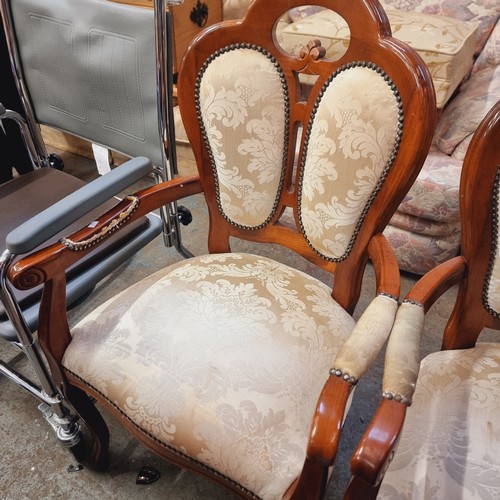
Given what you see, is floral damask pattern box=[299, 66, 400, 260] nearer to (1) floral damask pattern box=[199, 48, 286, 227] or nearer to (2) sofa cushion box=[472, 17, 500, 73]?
(1) floral damask pattern box=[199, 48, 286, 227]

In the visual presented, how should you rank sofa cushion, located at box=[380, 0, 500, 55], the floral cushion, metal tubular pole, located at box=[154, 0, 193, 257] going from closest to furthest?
metal tubular pole, located at box=[154, 0, 193, 257] < the floral cushion < sofa cushion, located at box=[380, 0, 500, 55]

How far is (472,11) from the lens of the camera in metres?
1.43

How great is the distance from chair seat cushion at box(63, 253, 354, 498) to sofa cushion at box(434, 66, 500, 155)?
779mm

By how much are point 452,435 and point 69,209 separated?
660 mm

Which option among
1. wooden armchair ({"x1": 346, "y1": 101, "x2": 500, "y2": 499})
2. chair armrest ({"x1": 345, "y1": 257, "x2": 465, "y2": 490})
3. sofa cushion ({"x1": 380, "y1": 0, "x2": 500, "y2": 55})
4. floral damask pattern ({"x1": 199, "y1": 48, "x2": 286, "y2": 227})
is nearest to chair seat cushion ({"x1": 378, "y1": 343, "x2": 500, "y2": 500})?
wooden armchair ({"x1": 346, "y1": 101, "x2": 500, "y2": 499})

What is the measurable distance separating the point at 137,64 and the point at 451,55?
877 millimetres

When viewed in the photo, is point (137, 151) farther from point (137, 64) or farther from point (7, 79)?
point (7, 79)

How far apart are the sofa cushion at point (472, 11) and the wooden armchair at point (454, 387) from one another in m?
1.11

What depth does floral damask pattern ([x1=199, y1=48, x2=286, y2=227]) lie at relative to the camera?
2.36 feet

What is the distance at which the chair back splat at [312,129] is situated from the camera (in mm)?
607

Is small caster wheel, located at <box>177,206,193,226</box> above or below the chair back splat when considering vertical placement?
below

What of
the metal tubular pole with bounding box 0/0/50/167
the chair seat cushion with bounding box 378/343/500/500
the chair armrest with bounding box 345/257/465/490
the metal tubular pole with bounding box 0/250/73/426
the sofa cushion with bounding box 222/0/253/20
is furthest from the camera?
the sofa cushion with bounding box 222/0/253/20

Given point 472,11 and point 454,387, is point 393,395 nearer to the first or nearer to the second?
point 454,387

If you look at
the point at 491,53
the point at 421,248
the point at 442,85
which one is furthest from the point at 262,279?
the point at 491,53
